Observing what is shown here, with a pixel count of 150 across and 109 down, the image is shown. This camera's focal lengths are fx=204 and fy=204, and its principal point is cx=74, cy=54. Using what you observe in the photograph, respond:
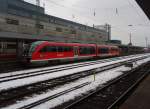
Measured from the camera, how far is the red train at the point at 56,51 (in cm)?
2066

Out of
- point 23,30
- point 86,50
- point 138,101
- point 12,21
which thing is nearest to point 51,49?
point 86,50

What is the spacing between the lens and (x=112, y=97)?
9.76m

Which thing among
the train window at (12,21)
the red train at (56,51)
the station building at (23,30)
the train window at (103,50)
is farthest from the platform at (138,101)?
the train window at (103,50)

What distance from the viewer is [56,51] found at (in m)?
23.8

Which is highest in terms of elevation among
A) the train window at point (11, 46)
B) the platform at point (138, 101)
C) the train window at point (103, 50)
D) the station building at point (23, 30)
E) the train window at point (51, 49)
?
the station building at point (23, 30)

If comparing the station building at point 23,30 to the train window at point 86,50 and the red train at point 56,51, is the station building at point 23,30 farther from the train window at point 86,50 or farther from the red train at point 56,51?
the train window at point 86,50

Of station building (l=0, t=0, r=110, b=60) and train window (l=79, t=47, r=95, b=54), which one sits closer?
station building (l=0, t=0, r=110, b=60)

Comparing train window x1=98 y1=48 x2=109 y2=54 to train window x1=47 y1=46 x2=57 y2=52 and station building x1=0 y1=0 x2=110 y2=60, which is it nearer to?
station building x1=0 y1=0 x2=110 y2=60

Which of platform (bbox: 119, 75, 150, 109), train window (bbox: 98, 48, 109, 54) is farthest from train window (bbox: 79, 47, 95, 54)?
platform (bbox: 119, 75, 150, 109)

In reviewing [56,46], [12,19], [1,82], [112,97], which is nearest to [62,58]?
[56,46]

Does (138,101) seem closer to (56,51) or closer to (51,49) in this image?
(51,49)

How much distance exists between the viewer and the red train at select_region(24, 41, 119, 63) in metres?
20.7

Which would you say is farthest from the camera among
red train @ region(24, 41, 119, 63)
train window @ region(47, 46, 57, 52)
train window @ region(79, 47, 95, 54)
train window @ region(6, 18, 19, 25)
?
train window @ region(79, 47, 95, 54)

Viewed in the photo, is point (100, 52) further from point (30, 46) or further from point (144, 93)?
point (144, 93)
